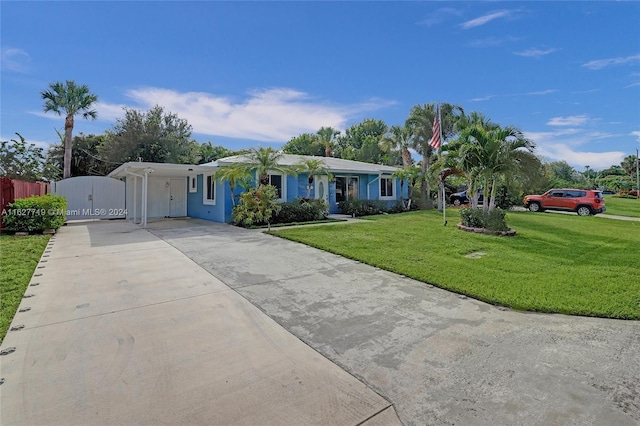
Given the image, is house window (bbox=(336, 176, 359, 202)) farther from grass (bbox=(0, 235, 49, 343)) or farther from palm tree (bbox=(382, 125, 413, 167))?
grass (bbox=(0, 235, 49, 343))

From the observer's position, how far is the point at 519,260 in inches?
268

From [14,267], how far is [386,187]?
57.2 ft

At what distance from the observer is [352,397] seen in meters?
2.34

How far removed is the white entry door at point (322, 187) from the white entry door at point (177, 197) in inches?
300

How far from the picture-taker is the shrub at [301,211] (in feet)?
44.7

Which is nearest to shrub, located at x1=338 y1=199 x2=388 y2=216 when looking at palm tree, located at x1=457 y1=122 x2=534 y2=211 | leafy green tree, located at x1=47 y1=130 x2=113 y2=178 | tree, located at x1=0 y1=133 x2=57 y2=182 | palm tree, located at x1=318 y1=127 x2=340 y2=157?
palm tree, located at x1=457 y1=122 x2=534 y2=211

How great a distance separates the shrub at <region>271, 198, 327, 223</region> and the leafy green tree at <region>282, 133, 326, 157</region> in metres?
22.4

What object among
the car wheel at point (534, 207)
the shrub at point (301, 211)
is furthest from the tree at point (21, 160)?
the car wheel at point (534, 207)

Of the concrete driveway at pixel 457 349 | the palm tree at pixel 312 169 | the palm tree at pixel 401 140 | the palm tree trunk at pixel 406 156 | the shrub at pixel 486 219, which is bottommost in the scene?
the concrete driveway at pixel 457 349

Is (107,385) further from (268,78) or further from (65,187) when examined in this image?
(65,187)

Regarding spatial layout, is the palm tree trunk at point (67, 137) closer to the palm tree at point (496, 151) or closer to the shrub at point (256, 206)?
the shrub at point (256, 206)

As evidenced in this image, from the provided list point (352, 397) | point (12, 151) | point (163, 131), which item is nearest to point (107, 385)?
point (352, 397)

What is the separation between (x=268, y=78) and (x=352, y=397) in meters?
15.7

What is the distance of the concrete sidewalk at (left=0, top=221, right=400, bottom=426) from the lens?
2123mm
